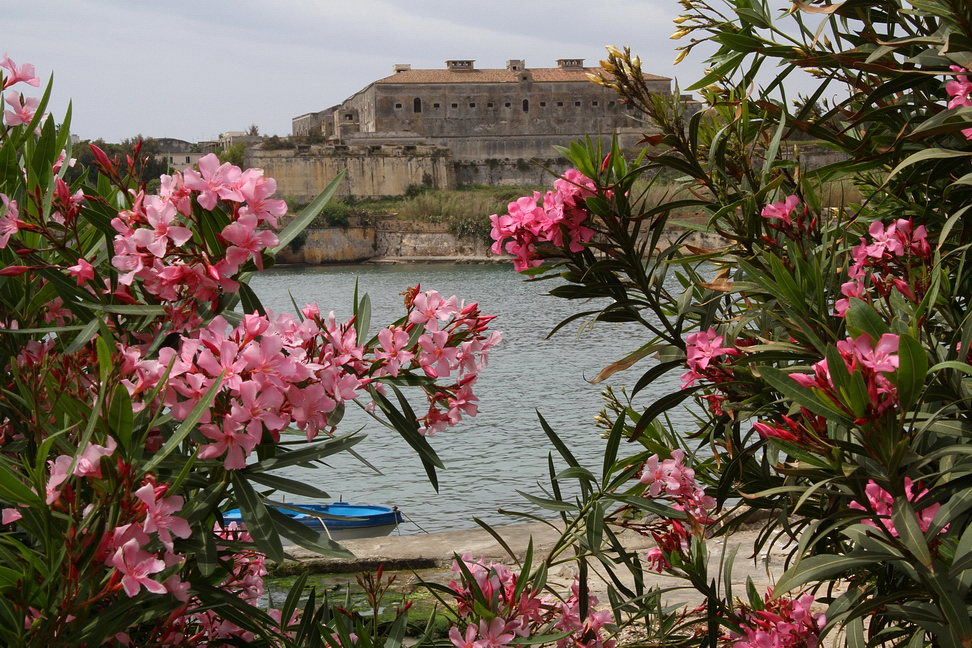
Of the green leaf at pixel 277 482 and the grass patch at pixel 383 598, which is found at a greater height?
the green leaf at pixel 277 482

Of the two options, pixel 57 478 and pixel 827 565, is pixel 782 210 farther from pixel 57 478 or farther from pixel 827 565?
pixel 57 478

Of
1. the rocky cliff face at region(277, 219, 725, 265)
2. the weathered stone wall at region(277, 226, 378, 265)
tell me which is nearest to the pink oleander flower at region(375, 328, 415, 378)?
the rocky cliff face at region(277, 219, 725, 265)

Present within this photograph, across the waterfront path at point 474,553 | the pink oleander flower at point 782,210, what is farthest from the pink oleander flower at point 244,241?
the waterfront path at point 474,553

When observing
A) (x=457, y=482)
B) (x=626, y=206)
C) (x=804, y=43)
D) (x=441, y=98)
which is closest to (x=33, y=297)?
(x=626, y=206)

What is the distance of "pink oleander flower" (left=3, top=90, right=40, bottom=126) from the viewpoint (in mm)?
1139

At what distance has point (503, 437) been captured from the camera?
9.64 m

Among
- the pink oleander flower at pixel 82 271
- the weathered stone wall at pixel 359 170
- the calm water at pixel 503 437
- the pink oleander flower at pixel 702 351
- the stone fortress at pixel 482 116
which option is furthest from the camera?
the stone fortress at pixel 482 116

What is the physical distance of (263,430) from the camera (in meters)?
0.82

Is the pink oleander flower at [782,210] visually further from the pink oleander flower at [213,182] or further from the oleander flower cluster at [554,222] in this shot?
the pink oleander flower at [213,182]

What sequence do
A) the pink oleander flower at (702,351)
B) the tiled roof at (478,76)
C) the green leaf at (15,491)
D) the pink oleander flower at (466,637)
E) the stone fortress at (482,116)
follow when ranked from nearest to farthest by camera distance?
the green leaf at (15,491)
the pink oleander flower at (466,637)
the pink oleander flower at (702,351)
the stone fortress at (482,116)
the tiled roof at (478,76)

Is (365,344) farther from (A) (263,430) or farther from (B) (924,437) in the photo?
(B) (924,437)

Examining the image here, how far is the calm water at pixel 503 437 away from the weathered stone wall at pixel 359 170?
15713mm

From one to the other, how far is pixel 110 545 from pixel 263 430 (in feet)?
0.53

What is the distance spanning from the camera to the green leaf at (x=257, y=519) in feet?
2.53
